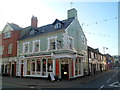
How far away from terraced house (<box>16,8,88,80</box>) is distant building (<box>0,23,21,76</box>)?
1.36 m

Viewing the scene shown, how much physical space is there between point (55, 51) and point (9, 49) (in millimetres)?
12719

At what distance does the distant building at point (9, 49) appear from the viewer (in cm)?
2580

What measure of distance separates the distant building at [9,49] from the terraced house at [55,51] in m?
1.36

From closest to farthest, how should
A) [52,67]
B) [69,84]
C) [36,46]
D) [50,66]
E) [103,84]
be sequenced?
[103,84], [69,84], [52,67], [50,66], [36,46]

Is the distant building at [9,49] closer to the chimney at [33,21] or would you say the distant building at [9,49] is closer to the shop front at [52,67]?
the shop front at [52,67]

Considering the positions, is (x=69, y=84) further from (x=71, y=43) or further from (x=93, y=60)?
(x=93, y=60)

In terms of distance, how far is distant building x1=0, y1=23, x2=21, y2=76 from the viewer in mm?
25797

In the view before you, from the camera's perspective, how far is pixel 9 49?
27391mm

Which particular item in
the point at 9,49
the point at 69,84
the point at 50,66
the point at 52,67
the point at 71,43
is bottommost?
the point at 69,84

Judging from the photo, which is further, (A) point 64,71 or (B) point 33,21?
(B) point 33,21

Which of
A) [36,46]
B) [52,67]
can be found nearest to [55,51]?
[52,67]

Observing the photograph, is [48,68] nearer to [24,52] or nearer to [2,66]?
[24,52]

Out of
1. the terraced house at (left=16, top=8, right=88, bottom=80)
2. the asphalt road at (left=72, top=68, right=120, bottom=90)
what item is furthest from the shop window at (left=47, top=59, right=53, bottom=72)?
the asphalt road at (left=72, top=68, right=120, bottom=90)

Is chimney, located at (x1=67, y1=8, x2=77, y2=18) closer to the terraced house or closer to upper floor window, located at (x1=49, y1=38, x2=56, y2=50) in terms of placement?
the terraced house
